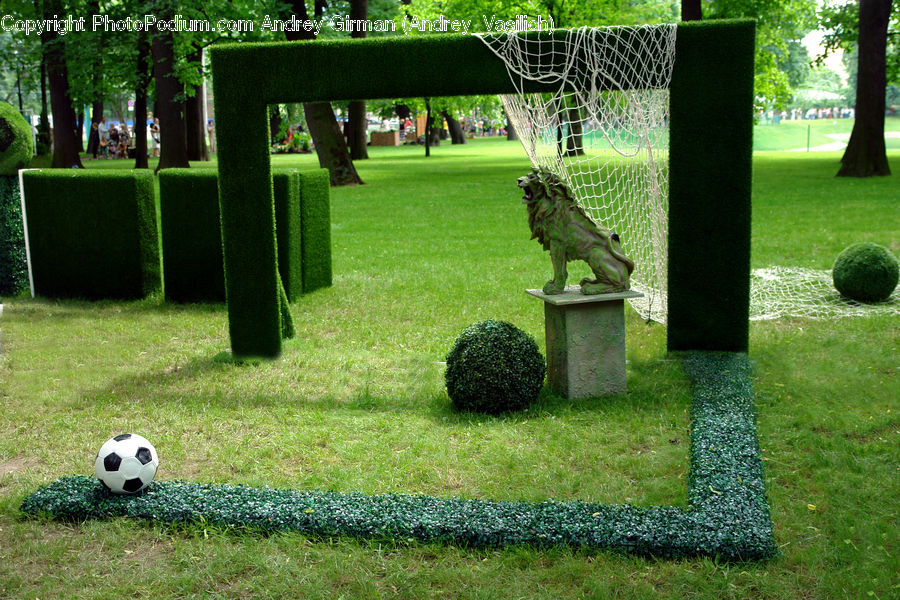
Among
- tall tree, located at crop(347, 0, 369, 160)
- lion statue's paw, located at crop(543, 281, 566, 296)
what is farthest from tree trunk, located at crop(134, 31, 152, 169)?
lion statue's paw, located at crop(543, 281, 566, 296)

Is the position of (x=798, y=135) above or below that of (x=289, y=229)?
above

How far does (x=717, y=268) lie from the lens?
7098mm

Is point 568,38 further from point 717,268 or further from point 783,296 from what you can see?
point 783,296

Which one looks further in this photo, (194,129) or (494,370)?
(194,129)

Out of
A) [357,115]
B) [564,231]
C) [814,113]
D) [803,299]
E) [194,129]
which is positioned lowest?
[803,299]

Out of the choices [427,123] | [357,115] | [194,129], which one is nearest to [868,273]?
[194,129]

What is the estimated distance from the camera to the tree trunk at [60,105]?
2508cm

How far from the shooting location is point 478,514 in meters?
4.33

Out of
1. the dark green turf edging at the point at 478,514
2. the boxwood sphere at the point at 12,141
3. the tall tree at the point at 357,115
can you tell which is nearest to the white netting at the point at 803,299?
the dark green turf edging at the point at 478,514

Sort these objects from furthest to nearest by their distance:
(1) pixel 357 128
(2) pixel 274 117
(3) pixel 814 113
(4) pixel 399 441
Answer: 1. (3) pixel 814 113
2. (2) pixel 274 117
3. (1) pixel 357 128
4. (4) pixel 399 441

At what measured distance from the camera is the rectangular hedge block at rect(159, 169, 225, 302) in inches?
386

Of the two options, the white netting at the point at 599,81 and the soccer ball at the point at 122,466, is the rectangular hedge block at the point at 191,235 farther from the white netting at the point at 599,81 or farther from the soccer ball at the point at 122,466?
the soccer ball at the point at 122,466

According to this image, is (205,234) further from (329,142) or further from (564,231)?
(329,142)

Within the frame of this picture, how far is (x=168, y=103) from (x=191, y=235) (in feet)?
44.3
